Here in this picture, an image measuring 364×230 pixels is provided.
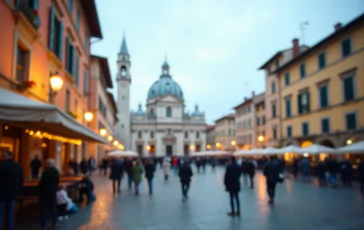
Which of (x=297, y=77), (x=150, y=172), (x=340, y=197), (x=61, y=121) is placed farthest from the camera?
(x=297, y=77)

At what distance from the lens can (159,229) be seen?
693 centimetres

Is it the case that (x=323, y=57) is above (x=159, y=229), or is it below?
above

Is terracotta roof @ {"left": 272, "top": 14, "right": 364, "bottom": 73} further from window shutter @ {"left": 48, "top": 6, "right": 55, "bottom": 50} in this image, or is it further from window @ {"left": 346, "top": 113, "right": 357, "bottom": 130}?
window shutter @ {"left": 48, "top": 6, "right": 55, "bottom": 50}

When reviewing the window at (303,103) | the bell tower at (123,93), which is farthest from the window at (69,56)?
the bell tower at (123,93)

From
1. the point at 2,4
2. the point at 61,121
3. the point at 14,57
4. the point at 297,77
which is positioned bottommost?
the point at 61,121

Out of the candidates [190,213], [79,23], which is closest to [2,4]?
[190,213]

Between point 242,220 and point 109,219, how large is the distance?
3.40m

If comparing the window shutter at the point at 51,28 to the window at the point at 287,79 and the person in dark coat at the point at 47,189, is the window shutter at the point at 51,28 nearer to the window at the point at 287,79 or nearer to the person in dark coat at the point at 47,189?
the person in dark coat at the point at 47,189

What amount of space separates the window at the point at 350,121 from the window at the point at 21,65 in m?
21.8

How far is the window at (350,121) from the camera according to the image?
2294 cm

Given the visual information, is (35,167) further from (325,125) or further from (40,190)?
(325,125)

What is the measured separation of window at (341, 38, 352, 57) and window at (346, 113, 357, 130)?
4558mm

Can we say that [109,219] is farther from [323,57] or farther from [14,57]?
[323,57]

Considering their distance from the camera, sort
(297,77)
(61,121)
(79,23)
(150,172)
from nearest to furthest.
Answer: (61,121) < (150,172) < (79,23) < (297,77)
